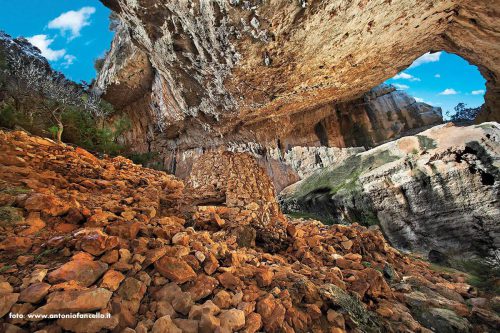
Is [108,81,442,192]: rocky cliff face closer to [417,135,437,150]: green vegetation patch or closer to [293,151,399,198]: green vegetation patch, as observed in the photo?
[293,151,399,198]: green vegetation patch

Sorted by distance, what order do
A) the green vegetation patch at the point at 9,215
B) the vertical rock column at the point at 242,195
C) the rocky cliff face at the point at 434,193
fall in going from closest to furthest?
the green vegetation patch at the point at 9,215 < the vertical rock column at the point at 242,195 < the rocky cliff face at the point at 434,193

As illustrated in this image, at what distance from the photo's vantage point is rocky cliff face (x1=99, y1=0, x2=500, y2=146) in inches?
195

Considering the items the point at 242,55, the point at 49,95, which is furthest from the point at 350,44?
the point at 49,95

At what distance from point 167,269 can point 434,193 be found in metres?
8.36

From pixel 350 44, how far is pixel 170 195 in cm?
580

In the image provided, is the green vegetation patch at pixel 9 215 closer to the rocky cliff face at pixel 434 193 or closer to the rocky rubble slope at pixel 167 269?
the rocky rubble slope at pixel 167 269

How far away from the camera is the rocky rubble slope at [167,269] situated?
4.90ft

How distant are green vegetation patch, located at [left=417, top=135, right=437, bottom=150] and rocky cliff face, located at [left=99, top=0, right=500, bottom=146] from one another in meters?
2.70

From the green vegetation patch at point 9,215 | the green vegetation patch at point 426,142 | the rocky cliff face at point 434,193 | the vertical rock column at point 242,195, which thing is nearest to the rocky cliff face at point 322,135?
the rocky cliff face at point 434,193

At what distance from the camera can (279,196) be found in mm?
12805

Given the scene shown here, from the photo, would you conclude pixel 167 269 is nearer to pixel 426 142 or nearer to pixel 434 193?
pixel 434 193

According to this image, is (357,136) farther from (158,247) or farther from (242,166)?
(158,247)

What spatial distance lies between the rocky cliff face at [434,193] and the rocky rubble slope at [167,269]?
9.68 ft

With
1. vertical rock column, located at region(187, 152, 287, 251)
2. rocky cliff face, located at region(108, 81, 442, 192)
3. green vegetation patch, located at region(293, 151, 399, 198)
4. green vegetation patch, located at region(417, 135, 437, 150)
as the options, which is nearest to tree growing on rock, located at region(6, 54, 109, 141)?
rocky cliff face, located at region(108, 81, 442, 192)
